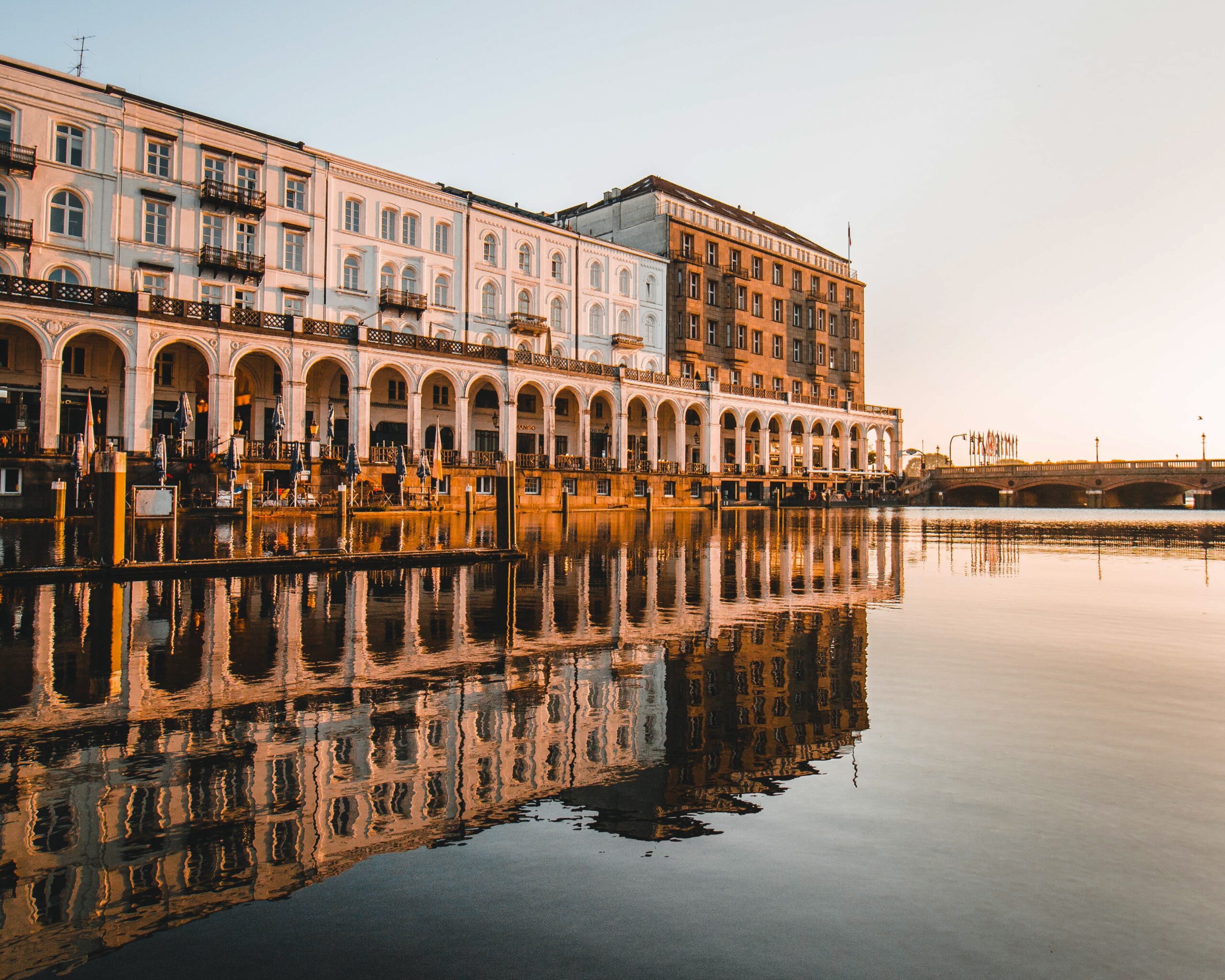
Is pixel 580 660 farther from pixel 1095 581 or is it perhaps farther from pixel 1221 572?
pixel 1221 572

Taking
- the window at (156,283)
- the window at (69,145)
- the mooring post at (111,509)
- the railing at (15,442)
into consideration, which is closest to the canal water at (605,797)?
the mooring post at (111,509)

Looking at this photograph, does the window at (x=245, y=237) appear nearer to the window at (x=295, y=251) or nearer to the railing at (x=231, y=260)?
the railing at (x=231, y=260)

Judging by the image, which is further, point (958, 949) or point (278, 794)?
point (278, 794)

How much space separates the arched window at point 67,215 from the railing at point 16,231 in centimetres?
142

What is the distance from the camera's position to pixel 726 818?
4348mm

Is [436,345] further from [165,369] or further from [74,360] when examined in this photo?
[74,360]

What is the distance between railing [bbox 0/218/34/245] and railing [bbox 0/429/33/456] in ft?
30.5

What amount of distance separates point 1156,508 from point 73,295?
110559 millimetres

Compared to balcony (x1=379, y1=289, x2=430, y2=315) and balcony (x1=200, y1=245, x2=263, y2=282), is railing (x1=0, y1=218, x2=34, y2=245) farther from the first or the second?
balcony (x1=379, y1=289, x2=430, y2=315)

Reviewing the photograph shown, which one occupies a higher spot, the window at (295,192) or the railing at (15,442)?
the window at (295,192)

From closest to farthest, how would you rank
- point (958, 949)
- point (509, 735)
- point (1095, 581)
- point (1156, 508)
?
point (958, 949) → point (509, 735) → point (1095, 581) → point (1156, 508)

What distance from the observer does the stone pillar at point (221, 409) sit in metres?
38.2

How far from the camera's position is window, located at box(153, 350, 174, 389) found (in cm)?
4162

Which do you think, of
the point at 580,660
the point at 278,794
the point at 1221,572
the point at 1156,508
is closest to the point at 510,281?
the point at 1221,572
